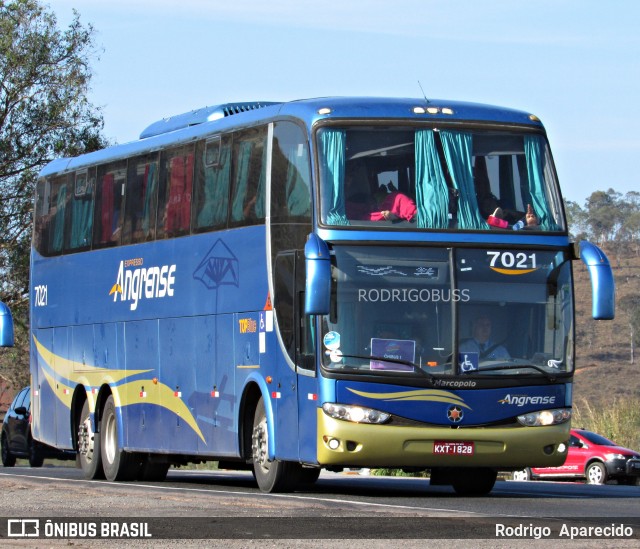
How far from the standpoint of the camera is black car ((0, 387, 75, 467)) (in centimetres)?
3306

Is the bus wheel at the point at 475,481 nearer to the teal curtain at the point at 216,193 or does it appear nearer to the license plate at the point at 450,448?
the license plate at the point at 450,448

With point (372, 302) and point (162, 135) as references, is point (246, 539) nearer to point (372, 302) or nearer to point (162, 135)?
point (372, 302)

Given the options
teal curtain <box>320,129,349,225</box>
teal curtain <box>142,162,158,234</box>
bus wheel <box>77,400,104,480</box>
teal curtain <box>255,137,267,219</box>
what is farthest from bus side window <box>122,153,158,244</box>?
teal curtain <box>320,129,349,225</box>

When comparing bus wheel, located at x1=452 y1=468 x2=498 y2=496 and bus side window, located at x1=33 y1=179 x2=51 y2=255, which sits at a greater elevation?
bus side window, located at x1=33 y1=179 x2=51 y2=255

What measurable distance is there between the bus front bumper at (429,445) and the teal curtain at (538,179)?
2204 millimetres

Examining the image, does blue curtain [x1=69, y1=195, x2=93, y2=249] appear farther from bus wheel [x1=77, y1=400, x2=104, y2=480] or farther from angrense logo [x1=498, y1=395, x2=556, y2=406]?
angrense logo [x1=498, y1=395, x2=556, y2=406]

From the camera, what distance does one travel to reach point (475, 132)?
17344mm

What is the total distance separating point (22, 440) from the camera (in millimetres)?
33438

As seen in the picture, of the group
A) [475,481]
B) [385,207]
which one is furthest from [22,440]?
[385,207]

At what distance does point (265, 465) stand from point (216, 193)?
342 cm

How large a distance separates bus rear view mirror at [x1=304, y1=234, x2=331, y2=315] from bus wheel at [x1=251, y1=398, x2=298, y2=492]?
2482 millimetres

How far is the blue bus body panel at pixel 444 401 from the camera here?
16141 mm

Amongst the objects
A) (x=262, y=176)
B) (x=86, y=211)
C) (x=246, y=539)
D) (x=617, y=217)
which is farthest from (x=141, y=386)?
(x=617, y=217)

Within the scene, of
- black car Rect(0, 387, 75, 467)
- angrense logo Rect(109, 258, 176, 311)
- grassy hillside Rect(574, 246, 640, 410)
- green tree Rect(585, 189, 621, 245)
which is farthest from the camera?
green tree Rect(585, 189, 621, 245)
